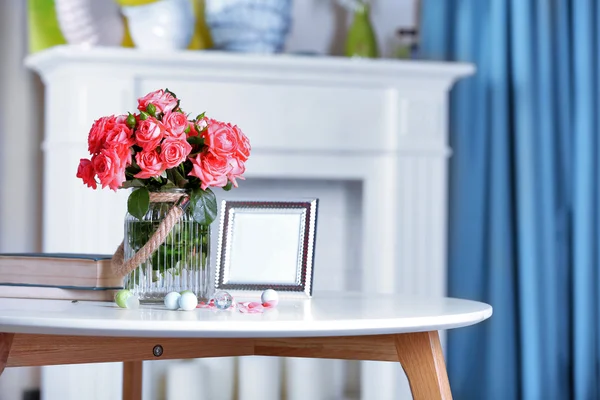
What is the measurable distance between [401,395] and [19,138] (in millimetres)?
1365

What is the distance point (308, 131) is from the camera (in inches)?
99.3

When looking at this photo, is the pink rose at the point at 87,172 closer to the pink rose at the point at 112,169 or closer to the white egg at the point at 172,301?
the pink rose at the point at 112,169

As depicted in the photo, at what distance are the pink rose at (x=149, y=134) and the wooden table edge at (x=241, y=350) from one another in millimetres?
290

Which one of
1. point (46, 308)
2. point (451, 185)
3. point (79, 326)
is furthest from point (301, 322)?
point (451, 185)

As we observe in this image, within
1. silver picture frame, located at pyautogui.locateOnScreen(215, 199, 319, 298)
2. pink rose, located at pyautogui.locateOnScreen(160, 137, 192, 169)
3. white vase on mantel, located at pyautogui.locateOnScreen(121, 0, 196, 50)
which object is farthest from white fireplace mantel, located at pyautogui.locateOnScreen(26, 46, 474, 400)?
pink rose, located at pyautogui.locateOnScreen(160, 137, 192, 169)

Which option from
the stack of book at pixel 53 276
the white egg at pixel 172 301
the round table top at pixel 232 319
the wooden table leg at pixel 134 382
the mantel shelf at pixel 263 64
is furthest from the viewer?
the mantel shelf at pixel 263 64

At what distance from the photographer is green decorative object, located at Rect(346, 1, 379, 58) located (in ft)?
8.66

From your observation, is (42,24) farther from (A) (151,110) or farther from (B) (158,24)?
(A) (151,110)

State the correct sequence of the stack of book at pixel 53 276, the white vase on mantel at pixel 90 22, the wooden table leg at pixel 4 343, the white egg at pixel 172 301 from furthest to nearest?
the white vase on mantel at pixel 90 22
the stack of book at pixel 53 276
the white egg at pixel 172 301
the wooden table leg at pixel 4 343

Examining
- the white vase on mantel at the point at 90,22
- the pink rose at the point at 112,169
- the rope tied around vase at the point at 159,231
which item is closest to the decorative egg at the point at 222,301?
the rope tied around vase at the point at 159,231

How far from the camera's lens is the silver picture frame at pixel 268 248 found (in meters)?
1.53

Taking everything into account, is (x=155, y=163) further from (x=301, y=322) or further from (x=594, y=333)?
(x=594, y=333)

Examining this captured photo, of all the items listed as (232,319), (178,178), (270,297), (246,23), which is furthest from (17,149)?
(232,319)

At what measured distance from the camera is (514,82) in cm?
268
